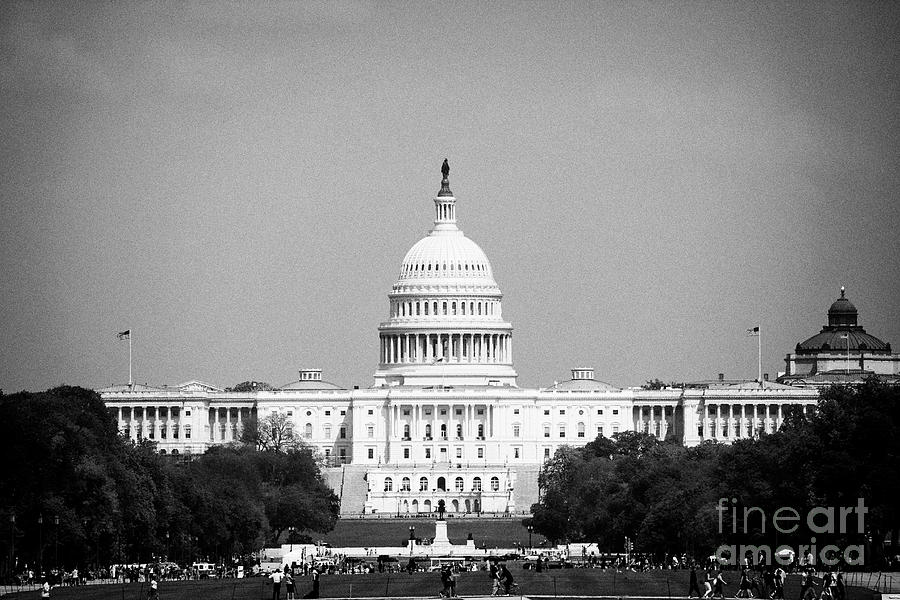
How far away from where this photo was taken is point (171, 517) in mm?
164250

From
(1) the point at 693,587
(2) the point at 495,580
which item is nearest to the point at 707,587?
(1) the point at 693,587

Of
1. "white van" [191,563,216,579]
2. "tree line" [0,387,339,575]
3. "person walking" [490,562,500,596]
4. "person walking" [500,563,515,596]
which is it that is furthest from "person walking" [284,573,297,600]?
"white van" [191,563,216,579]

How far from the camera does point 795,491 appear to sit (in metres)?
142

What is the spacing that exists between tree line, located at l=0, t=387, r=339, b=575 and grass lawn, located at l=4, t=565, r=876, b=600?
7.09 metres

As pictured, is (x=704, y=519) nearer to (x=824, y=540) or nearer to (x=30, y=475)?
(x=824, y=540)

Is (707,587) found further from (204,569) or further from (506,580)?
(204,569)

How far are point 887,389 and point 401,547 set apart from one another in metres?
52.5

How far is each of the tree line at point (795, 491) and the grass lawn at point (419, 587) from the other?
5.50m

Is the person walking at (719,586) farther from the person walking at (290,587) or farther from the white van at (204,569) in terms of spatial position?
the white van at (204,569)

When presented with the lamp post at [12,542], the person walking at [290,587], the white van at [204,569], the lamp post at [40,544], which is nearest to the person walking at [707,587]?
the person walking at [290,587]

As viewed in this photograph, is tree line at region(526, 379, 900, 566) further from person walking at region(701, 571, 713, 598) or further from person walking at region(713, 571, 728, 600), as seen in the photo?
person walking at region(713, 571, 728, 600)

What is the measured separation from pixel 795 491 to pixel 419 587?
19.4 meters

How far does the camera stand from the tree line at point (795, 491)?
13812 cm

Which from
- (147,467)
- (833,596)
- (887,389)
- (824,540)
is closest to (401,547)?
(147,467)
